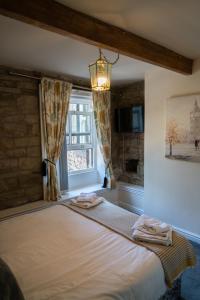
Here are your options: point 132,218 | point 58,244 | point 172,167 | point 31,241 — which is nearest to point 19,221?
point 31,241

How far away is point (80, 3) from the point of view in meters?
1.43

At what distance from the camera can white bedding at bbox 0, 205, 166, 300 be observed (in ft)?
4.41

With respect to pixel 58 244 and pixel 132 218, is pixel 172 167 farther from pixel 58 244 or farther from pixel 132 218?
pixel 58 244

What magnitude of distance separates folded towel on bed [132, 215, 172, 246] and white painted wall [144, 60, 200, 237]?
45.1 inches

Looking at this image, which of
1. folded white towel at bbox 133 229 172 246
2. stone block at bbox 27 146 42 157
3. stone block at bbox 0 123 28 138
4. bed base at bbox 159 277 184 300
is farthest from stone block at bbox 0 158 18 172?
bed base at bbox 159 277 184 300

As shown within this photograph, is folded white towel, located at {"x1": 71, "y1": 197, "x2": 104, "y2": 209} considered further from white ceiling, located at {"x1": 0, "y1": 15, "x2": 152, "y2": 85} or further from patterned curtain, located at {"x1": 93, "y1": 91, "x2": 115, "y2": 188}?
white ceiling, located at {"x1": 0, "y1": 15, "x2": 152, "y2": 85}

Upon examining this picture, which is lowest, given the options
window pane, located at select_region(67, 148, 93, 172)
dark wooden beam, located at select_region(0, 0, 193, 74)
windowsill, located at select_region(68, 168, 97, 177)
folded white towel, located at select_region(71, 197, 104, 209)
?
folded white towel, located at select_region(71, 197, 104, 209)

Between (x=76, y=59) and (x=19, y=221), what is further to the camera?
(x=76, y=59)

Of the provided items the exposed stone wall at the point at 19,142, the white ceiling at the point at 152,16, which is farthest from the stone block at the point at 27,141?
the white ceiling at the point at 152,16

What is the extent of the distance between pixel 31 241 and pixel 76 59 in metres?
2.02

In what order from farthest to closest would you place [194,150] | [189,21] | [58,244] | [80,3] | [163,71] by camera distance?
[163,71], [194,150], [58,244], [189,21], [80,3]

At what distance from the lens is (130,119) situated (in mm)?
3863

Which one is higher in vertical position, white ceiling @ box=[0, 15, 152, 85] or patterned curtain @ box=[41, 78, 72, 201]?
white ceiling @ box=[0, 15, 152, 85]

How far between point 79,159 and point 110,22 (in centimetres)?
264
